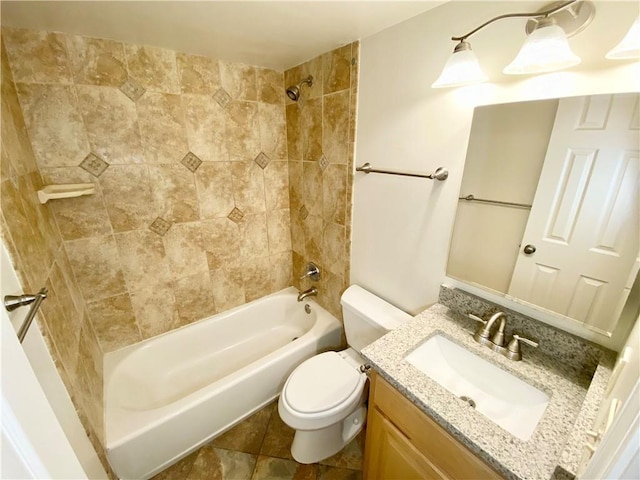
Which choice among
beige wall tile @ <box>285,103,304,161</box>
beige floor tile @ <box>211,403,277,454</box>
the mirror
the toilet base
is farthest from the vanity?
beige wall tile @ <box>285,103,304,161</box>

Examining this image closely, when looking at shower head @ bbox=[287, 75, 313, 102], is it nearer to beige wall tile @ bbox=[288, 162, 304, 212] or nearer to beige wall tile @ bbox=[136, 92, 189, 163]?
beige wall tile @ bbox=[288, 162, 304, 212]

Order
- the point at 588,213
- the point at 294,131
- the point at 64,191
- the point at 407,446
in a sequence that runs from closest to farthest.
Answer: the point at 588,213 < the point at 407,446 < the point at 64,191 < the point at 294,131

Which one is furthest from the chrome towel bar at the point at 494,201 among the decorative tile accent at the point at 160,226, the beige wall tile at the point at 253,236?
the decorative tile accent at the point at 160,226

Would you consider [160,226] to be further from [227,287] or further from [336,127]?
[336,127]

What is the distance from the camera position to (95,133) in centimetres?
133

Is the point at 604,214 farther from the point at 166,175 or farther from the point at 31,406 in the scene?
the point at 166,175

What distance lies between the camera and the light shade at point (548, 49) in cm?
66

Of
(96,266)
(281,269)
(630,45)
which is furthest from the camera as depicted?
(281,269)

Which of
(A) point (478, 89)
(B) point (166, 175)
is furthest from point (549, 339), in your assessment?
(B) point (166, 175)

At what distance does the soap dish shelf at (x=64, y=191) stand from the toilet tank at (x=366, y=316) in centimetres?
142

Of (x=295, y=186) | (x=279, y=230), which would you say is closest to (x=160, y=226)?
(x=279, y=230)

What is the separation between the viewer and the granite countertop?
0.60m

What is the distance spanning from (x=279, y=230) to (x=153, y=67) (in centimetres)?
124

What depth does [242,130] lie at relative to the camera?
1730 mm
